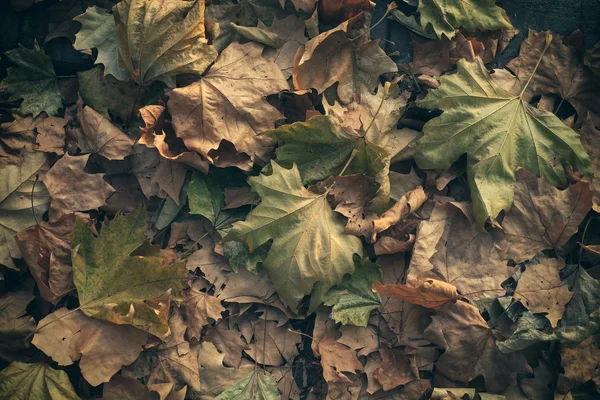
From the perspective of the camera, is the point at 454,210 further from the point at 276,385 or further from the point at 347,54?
the point at 276,385

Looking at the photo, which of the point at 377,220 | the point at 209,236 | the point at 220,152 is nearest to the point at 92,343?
the point at 209,236

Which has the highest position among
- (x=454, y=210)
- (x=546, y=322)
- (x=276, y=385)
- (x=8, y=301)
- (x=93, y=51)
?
(x=93, y=51)

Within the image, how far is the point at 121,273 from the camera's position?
1.77 m

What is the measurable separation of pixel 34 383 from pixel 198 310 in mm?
595

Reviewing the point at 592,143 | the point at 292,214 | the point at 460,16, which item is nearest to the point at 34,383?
the point at 292,214

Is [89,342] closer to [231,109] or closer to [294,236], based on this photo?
[294,236]

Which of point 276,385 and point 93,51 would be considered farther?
point 93,51

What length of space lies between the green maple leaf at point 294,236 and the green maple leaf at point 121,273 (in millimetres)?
292

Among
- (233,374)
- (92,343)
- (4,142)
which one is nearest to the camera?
(92,343)

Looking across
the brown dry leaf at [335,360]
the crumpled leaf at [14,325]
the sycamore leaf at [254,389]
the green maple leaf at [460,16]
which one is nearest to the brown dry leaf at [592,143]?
the green maple leaf at [460,16]

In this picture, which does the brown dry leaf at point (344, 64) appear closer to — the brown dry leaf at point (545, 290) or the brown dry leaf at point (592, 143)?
the brown dry leaf at point (592, 143)

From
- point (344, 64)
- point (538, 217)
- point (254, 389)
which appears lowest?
point (254, 389)

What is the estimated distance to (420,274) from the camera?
6.00 ft

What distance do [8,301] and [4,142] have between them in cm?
61
